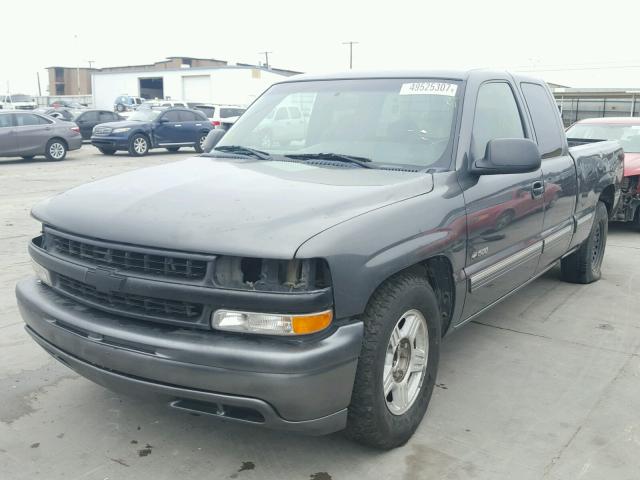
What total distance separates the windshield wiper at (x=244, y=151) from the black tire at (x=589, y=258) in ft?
11.0

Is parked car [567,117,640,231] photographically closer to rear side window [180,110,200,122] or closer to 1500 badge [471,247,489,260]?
1500 badge [471,247,489,260]

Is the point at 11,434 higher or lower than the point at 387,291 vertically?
lower

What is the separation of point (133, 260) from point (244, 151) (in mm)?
1540

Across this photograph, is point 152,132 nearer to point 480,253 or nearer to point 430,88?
point 430,88

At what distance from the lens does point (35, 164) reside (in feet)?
58.1

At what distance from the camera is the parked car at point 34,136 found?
17500 mm

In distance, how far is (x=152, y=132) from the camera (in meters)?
20.6

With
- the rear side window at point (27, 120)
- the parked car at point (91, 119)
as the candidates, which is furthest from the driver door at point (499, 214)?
the parked car at point (91, 119)

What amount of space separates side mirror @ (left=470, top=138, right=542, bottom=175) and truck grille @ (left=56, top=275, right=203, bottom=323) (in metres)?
1.80

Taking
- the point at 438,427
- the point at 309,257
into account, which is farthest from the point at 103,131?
the point at 309,257

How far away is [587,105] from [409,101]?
32.9 meters

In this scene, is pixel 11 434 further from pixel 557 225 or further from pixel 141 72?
pixel 141 72

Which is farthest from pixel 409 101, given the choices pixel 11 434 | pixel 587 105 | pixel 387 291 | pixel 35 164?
pixel 587 105

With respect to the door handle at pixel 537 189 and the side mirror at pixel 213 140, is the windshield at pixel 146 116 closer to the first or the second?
the side mirror at pixel 213 140
